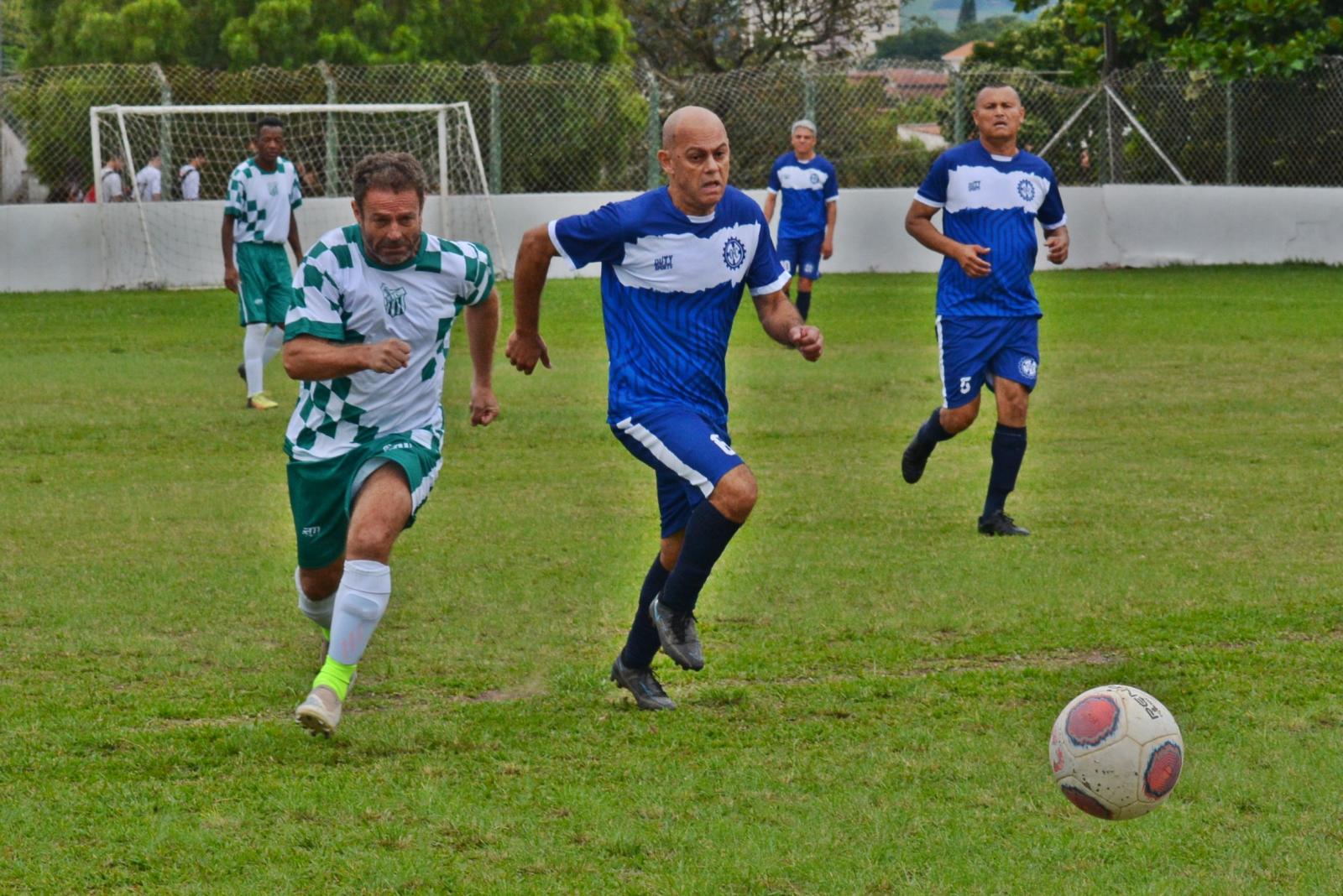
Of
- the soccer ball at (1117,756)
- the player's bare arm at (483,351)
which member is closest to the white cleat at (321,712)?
the player's bare arm at (483,351)

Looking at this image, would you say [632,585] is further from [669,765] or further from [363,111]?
[363,111]

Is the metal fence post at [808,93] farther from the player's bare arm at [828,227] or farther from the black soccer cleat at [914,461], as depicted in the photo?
the black soccer cleat at [914,461]

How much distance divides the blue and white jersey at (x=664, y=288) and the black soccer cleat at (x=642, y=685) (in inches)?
31.0

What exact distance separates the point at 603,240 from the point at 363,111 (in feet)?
63.7

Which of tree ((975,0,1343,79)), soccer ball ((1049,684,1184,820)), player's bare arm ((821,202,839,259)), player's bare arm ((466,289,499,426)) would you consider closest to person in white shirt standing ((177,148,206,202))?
player's bare arm ((821,202,839,259))

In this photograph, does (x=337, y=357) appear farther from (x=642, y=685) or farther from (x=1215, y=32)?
(x=1215, y=32)

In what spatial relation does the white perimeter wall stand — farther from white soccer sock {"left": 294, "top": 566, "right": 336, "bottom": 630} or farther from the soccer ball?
the soccer ball

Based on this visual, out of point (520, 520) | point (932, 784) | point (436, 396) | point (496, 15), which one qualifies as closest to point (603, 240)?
point (436, 396)

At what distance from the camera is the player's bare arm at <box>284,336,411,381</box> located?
518 cm

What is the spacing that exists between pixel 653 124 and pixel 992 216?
16006 mm

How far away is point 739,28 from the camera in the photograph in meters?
48.2

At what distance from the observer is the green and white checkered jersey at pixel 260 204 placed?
12.8 m

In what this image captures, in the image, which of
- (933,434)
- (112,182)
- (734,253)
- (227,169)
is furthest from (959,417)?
(227,169)

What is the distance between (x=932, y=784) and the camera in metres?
4.75
